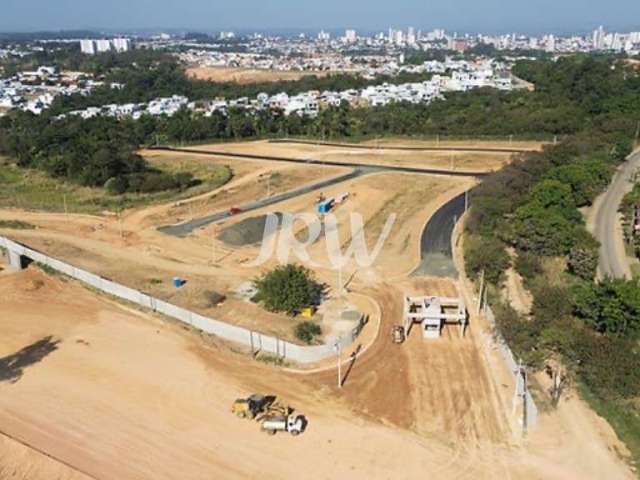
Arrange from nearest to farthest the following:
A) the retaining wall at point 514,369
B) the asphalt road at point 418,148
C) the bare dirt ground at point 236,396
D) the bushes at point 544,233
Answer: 1. the bare dirt ground at point 236,396
2. the retaining wall at point 514,369
3. the bushes at point 544,233
4. the asphalt road at point 418,148

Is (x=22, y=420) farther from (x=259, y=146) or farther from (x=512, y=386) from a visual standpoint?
(x=259, y=146)

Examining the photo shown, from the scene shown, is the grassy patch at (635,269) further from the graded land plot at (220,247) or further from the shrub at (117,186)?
the shrub at (117,186)

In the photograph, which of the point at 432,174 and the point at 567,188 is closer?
the point at 567,188

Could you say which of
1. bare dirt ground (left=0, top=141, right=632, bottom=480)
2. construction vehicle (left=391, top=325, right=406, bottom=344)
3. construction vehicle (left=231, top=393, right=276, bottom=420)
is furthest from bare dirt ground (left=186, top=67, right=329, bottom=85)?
construction vehicle (left=231, top=393, right=276, bottom=420)

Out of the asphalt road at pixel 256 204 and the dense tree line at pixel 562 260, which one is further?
the asphalt road at pixel 256 204

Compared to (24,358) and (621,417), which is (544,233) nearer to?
(621,417)

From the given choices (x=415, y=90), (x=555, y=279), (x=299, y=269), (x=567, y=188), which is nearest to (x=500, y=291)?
(x=555, y=279)

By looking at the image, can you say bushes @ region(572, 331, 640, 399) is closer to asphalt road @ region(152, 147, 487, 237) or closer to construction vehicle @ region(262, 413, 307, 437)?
construction vehicle @ region(262, 413, 307, 437)

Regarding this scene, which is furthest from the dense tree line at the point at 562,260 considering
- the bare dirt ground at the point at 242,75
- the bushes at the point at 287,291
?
the bare dirt ground at the point at 242,75
